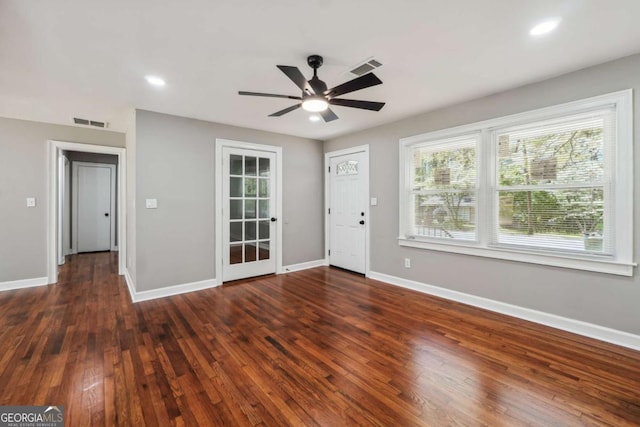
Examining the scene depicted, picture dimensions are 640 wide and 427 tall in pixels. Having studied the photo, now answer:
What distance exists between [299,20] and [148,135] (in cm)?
273

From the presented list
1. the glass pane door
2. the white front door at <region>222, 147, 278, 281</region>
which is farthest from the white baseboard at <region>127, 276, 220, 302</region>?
the glass pane door

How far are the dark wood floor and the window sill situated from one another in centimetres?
64

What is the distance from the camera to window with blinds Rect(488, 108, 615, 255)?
2580mm

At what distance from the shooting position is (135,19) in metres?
1.89

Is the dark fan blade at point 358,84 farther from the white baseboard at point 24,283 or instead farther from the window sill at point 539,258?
the white baseboard at point 24,283

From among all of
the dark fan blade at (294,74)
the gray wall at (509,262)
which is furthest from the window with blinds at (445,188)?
the dark fan blade at (294,74)

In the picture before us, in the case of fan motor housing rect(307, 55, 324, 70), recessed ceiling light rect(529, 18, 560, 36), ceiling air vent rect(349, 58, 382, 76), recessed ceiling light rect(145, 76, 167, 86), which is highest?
recessed ceiling light rect(529, 18, 560, 36)

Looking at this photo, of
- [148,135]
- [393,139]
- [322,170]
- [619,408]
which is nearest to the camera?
[619,408]

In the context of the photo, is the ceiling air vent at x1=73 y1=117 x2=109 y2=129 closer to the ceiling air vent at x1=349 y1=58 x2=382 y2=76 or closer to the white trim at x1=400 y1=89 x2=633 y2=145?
the ceiling air vent at x1=349 y1=58 x2=382 y2=76

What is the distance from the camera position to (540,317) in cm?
288

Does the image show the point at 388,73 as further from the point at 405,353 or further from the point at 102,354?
the point at 102,354

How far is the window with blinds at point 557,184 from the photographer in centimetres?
258

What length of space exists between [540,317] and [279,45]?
3.56 meters

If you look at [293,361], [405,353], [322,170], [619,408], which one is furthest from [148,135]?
[619,408]
